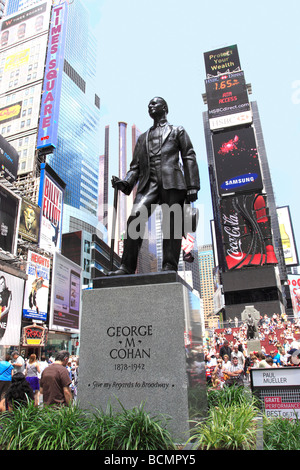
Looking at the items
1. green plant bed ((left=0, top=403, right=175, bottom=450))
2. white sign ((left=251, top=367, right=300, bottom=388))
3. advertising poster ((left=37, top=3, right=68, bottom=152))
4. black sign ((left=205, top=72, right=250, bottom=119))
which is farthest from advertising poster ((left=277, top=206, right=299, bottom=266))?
green plant bed ((left=0, top=403, right=175, bottom=450))

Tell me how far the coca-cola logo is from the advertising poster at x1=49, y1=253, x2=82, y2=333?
23.5m

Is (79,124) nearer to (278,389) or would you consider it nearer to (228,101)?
(228,101)

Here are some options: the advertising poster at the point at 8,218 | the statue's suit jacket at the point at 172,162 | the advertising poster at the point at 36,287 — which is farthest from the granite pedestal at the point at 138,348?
the advertising poster at the point at 36,287

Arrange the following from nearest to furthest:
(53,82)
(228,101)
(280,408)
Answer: (280,408) → (53,82) → (228,101)

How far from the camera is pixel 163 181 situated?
5590 millimetres

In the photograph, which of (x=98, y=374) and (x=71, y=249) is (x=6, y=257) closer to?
(x=98, y=374)

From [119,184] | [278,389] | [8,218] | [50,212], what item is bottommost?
[278,389]

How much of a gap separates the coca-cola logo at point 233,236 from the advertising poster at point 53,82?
29.7 meters

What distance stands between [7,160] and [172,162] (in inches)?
1452

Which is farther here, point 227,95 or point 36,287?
point 227,95

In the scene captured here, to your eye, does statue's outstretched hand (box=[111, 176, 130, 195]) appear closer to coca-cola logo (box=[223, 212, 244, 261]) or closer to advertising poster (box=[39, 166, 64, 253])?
advertising poster (box=[39, 166, 64, 253])

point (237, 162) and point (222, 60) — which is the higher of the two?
point (222, 60)

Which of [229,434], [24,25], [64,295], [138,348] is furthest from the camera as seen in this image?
[24,25]

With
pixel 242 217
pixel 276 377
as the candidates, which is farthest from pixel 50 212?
pixel 276 377
